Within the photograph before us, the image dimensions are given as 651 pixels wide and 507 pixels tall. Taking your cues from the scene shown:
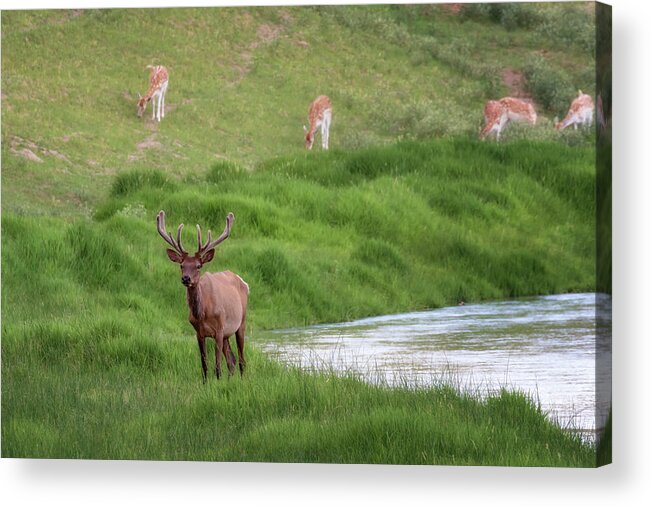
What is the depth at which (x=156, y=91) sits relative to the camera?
443 inches

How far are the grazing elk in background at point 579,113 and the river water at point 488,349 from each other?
3.28 ft

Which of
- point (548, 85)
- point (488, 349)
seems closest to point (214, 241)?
point (488, 349)

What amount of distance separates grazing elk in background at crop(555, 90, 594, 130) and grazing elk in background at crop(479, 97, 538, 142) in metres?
0.40

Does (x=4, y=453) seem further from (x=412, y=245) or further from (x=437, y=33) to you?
(x=437, y=33)

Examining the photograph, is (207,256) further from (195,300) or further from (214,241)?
(195,300)

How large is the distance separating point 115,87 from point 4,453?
2623 mm

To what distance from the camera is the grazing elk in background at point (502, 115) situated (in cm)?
1044

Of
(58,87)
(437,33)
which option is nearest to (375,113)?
(437,33)

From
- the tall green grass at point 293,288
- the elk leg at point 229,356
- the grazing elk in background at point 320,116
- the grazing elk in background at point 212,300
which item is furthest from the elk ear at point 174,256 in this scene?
the grazing elk in background at point 320,116

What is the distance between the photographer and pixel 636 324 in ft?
31.7

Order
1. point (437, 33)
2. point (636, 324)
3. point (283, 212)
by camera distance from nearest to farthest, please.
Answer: point (636, 324) → point (437, 33) → point (283, 212)

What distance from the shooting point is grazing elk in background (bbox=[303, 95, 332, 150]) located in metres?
10.6

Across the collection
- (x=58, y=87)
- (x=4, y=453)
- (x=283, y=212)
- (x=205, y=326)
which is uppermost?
(x=58, y=87)

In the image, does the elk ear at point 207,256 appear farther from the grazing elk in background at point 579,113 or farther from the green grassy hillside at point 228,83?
the grazing elk in background at point 579,113
